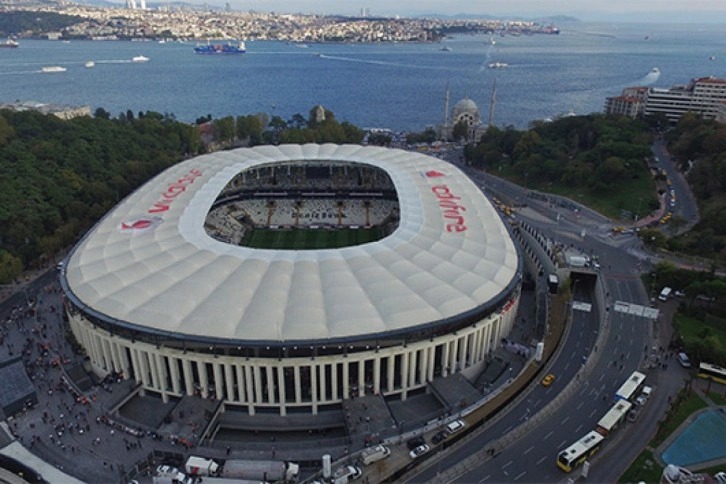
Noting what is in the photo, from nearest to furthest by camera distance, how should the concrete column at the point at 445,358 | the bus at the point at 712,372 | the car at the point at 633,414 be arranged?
the car at the point at 633,414
the bus at the point at 712,372
the concrete column at the point at 445,358

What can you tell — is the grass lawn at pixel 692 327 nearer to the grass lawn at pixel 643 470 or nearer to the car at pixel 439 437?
the grass lawn at pixel 643 470

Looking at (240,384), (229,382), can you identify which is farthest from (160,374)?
(240,384)

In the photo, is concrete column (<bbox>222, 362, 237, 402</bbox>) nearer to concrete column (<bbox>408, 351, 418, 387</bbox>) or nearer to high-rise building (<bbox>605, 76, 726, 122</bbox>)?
concrete column (<bbox>408, 351, 418, 387</bbox>)

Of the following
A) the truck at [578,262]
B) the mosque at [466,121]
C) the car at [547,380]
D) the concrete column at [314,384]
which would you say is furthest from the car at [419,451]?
the mosque at [466,121]

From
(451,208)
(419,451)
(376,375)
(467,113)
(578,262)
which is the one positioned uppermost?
(467,113)

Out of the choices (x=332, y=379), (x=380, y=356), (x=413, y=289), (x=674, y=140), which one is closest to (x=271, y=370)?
(x=332, y=379)

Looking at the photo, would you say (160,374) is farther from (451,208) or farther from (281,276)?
(451,208)

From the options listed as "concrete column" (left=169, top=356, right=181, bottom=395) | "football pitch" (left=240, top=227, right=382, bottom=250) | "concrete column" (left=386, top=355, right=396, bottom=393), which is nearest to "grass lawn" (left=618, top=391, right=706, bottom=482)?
"concrete column" (left=386, top=355, right=396, bottom=393)
